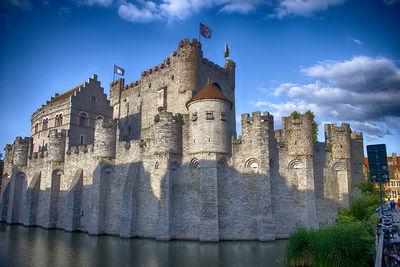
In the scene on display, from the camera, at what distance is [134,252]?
19.1 meters

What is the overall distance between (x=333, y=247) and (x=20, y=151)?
39.5 m

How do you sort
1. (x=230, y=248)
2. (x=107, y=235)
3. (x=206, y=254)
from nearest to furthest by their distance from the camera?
1. (x=206, y=254)
2. (x=230, y=248)
3. (x=107, y=235)

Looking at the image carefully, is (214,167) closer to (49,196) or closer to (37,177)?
(49,196)

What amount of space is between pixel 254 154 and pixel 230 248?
726cm

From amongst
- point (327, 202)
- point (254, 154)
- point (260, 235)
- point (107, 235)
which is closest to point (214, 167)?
point (254, 154)

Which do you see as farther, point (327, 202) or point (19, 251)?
point (327, 202)

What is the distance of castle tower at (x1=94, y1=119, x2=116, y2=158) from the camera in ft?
94.1

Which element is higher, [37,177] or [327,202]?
[37,177]

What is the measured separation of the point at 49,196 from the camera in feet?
108

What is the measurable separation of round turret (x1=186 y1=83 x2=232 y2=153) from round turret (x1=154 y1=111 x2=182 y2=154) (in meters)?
1.13

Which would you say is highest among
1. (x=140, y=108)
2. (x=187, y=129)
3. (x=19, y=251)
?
(x=140, y=108)

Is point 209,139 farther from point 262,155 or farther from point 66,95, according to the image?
point 66,95

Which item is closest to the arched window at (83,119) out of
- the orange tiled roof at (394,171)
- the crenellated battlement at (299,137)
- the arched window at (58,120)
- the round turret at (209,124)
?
the arched window at (58,120)

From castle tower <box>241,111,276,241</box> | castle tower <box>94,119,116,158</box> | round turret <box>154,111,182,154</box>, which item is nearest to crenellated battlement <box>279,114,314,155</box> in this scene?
castle tower <box>241,111,276,241</box>
